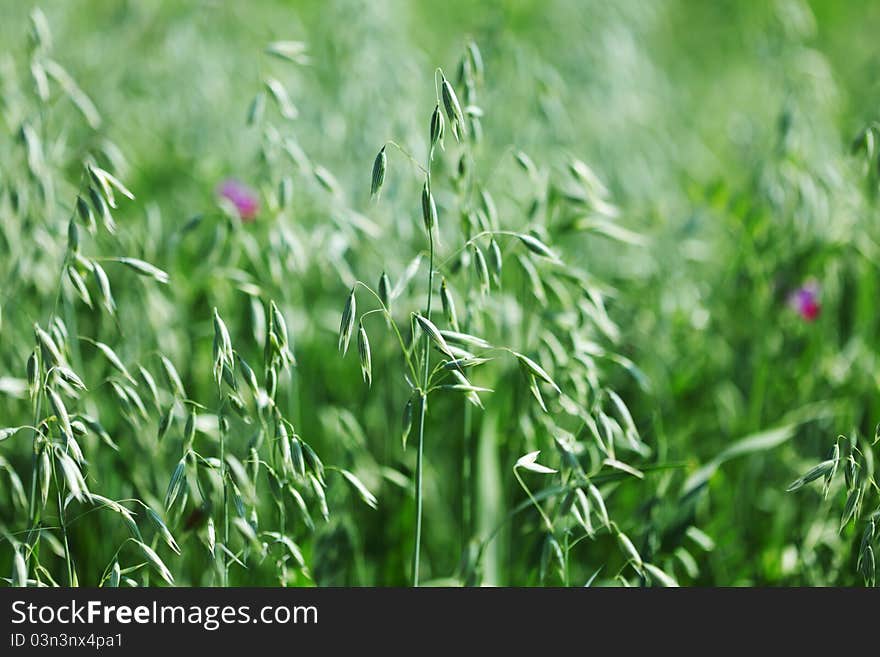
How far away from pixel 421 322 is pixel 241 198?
1289 mm

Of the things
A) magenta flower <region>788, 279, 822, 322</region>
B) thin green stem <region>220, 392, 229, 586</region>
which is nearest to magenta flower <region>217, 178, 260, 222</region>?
thin green stem <region>220, 392, 229, 586</region>

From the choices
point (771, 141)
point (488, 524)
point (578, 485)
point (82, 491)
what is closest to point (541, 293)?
point (578, 485)

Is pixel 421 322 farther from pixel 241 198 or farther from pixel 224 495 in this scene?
pixel 241 198

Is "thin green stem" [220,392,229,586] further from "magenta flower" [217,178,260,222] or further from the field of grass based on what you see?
"magenta flower" [217,178,260,222]

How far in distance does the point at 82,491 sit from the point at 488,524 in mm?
780

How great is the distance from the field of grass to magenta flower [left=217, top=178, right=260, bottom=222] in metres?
0.02

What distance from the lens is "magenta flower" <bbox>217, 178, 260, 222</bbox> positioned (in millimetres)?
2311

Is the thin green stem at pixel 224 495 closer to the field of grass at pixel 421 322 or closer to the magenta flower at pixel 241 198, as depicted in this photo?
the field of grass at pixel 421 322

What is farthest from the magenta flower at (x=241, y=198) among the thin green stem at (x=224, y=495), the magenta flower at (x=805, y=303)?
the magenta flower at (x=805, y=303)

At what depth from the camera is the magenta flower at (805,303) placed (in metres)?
2.13

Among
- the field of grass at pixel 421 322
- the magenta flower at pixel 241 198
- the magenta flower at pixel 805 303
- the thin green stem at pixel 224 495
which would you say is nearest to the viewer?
the thin green stem at pixel 224 495

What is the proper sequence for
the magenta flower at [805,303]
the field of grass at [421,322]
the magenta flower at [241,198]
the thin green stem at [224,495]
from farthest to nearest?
the magenta flower at [241,198]
the magenta flower at [805,303]
the field of grass at [421,322]
the thin green stem at [224,495]

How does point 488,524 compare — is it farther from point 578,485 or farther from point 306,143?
point 306,143

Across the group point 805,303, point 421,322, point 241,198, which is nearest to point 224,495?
point 421,322
